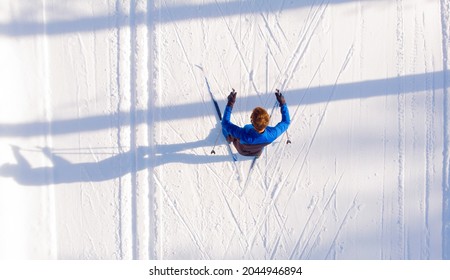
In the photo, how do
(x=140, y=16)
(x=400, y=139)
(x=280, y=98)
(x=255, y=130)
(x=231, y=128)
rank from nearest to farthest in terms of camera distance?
(x=255, y=130)
(x=231, y=128)
(x=280, y=98)
(x=140, y=16)
(x=400, y=139)

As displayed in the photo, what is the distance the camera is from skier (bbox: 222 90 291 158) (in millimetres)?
3076

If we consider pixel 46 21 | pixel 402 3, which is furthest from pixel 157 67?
pixel 402 3

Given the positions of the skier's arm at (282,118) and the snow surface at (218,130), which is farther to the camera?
the snow surface at (218,130)

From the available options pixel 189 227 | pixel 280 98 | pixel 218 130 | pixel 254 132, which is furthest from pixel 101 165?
pixel 280 98

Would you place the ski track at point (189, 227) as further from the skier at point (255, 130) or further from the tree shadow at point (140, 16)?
the tree shadow at point (140, 16)

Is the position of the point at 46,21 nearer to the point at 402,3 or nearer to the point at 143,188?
the point at 143,188

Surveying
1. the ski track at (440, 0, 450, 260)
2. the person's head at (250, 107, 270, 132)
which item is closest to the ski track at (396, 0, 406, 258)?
the ski track at (440, 0, 450, 260)

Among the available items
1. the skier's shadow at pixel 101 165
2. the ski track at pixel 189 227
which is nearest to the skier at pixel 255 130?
the skier's shadow at pixel 101 165

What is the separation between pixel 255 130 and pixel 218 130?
0.69 metres

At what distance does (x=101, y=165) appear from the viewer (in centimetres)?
378

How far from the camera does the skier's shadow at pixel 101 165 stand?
377 centimetres

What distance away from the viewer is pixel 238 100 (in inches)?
149

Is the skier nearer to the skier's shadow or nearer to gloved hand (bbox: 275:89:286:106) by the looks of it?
gloved hand (bbox: 275:89:286:106)

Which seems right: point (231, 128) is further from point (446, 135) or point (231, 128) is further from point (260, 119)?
point (446, 135)
